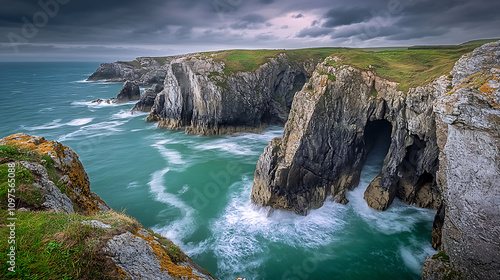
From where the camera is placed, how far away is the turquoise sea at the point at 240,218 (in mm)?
16031

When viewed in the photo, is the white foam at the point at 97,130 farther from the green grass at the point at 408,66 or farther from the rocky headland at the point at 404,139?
the green grass at the point at 408,66

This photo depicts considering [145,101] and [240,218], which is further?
[145,101]

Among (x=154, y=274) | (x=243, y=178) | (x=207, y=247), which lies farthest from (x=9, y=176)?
(x=243, y=178)

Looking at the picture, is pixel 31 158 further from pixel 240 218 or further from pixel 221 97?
pixel 221 97

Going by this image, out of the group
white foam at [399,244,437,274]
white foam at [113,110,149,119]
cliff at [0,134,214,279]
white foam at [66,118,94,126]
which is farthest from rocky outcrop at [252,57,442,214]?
white foam at [66,118,94,126]

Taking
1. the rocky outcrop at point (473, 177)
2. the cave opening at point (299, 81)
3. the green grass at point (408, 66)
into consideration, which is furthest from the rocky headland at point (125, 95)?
the rocky outcrop at point (473, 177)

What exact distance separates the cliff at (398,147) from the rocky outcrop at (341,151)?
0.09m

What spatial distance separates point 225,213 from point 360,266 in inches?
456

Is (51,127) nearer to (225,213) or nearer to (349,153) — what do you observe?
(225,213)

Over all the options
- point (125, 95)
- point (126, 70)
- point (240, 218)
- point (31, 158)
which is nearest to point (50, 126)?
point (125, 95)

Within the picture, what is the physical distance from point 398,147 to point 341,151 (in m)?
4.65

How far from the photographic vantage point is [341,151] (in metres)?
22.4

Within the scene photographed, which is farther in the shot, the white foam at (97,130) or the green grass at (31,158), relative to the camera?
the white foam at (97,130)

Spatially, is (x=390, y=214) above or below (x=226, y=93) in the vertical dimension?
below
